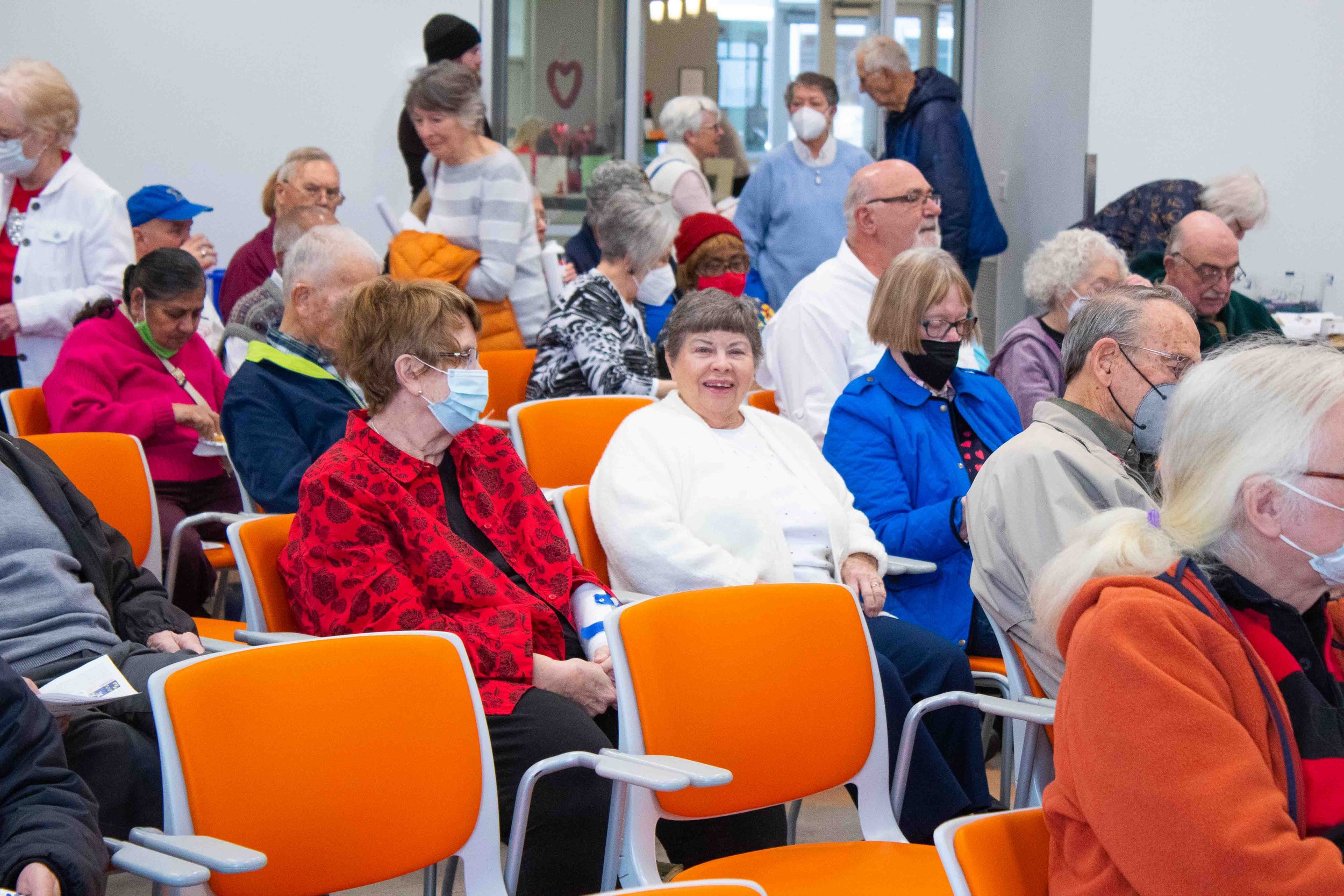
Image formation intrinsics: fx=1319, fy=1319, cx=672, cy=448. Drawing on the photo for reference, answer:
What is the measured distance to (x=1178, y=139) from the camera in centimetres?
641

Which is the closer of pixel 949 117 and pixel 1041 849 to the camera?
pixel 1041 849

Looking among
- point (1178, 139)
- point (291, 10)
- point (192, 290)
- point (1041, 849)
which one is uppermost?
point (291, 10)

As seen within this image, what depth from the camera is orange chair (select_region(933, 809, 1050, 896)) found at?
1.47 m

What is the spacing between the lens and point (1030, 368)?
405 cm

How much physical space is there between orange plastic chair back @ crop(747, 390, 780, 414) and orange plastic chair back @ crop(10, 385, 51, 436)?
210 centimetres

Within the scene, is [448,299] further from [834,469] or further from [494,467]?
[834,469]

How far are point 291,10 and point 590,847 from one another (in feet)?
18.4

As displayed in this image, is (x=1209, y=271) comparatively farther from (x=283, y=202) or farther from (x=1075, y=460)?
(x=283, y=202)

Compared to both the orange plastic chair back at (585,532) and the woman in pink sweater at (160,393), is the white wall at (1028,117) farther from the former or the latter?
the woman in pink sweater at (160,393)

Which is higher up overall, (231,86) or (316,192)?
(231,86)

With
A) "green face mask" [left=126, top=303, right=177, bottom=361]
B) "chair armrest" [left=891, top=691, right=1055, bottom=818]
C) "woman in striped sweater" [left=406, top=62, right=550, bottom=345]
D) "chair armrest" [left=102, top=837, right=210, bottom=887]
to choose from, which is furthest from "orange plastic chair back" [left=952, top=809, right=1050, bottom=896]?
"woman in striped sweater" [left=406, top=62, right=550, bottom=345]

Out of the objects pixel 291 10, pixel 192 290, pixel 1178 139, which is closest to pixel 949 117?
pixel 1178 139

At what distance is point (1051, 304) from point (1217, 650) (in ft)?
9.74

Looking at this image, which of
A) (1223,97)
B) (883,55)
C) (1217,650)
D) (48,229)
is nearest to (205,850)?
(1217,650)
